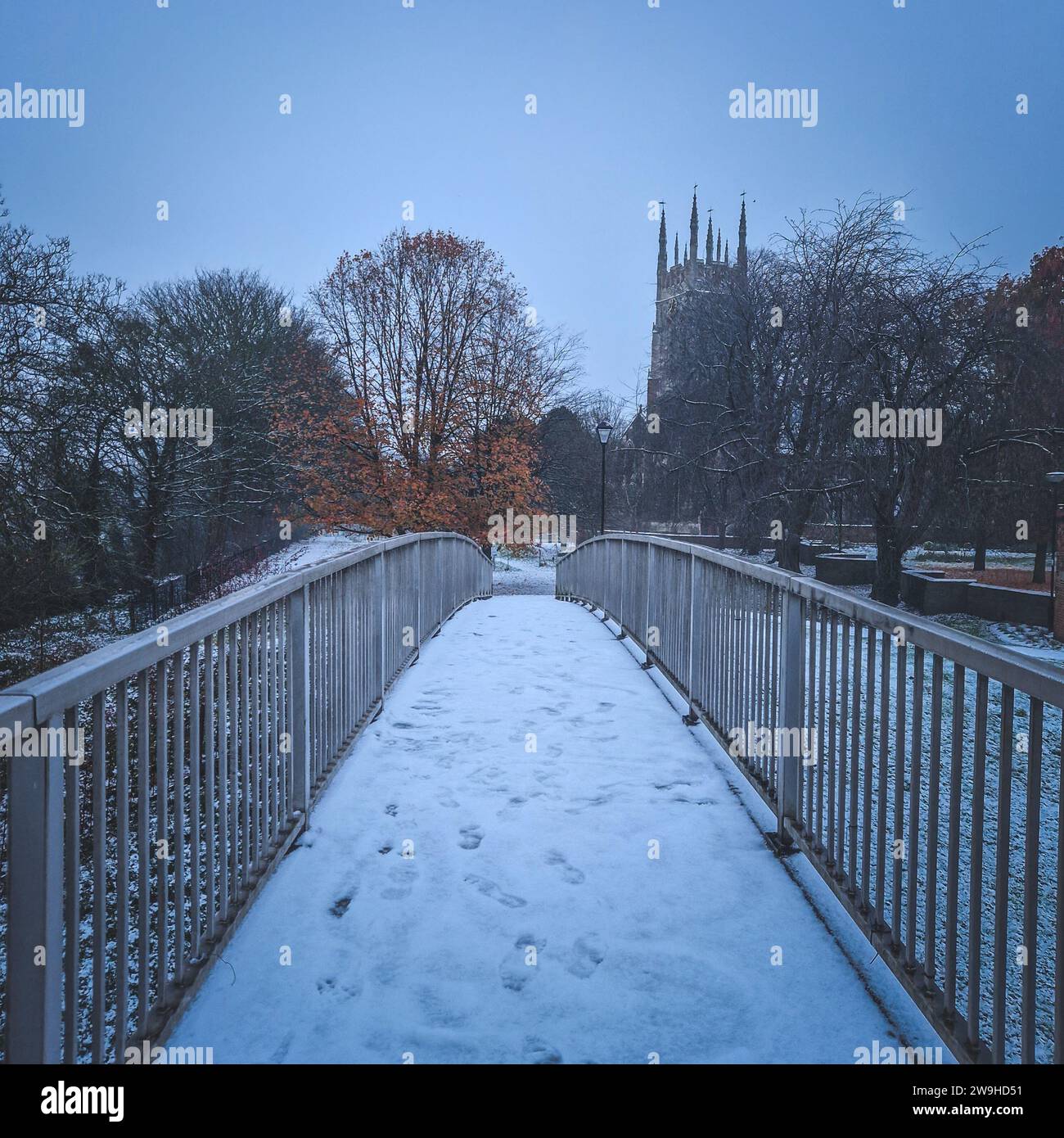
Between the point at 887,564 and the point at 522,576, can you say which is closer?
the point at 887,564

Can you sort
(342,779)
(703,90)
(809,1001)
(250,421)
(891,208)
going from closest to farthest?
(809,1001) → (342,779) → (891,208) → (250,421) → (703,90)

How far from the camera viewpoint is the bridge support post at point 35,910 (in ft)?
4.68

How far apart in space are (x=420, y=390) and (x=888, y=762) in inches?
869

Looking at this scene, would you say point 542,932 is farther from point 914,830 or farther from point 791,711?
point 791,711

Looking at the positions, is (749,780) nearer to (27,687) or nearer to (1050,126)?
(27,687)

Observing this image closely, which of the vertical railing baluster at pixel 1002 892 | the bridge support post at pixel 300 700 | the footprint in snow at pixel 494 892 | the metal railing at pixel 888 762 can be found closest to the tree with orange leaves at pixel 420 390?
the metal railing at pixel 888 762

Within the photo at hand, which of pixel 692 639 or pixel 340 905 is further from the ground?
pixel 692 639

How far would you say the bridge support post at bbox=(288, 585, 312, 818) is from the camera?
349cm

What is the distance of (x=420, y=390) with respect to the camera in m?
23.9

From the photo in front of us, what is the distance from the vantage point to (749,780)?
3.89m

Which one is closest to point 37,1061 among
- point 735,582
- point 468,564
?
point 735,582

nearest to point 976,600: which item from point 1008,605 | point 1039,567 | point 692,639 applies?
point 1008,605

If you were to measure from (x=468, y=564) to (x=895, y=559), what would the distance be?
1103 centimetres

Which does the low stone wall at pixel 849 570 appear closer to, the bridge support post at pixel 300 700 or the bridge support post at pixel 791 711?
Result: the bridge support post at pixel 791 711
